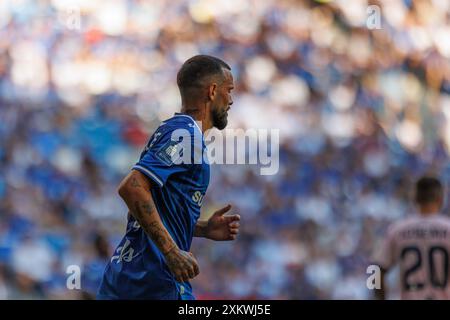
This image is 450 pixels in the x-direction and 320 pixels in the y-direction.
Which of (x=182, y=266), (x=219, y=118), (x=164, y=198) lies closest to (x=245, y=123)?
(x=219, y=118)

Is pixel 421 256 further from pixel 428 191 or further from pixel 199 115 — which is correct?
pixel 199 115

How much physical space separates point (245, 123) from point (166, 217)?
165 inches

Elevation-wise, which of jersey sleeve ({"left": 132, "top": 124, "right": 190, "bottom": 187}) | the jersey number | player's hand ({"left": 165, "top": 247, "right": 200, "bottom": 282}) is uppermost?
jersey sleeve ({"left": 132, "top": 124, "right": 190, "bottom": 187})

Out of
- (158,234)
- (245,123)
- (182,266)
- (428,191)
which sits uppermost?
(245,123)

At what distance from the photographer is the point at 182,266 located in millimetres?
2869

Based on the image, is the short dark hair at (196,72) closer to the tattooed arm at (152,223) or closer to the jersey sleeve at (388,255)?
the tattooed arm at (152,223)

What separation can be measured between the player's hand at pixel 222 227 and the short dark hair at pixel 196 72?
439mm

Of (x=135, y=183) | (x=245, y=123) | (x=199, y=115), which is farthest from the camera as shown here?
(x=245, y=123)

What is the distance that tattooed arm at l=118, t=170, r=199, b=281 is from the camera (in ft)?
9.42

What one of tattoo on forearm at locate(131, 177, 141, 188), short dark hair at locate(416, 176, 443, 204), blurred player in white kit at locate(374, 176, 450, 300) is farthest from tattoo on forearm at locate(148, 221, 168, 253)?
short dark hair at locate(416, 176, 443, 204)

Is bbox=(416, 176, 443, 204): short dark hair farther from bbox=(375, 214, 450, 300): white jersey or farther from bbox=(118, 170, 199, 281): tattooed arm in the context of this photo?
bbox=(118, 170, 199, 281): tattooed arm

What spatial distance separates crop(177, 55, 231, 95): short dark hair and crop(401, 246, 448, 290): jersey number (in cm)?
108
